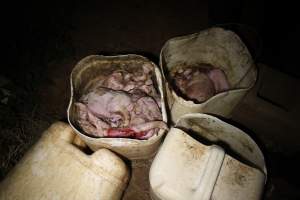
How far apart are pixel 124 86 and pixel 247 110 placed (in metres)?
1.35

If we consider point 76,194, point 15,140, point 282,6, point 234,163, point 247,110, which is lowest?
point 15,140

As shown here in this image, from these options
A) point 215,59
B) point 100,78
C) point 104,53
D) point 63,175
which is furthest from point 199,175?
point 104,53

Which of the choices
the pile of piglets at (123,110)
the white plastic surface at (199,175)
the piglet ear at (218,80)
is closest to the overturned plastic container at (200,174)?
the white plastic surface at (199,175)

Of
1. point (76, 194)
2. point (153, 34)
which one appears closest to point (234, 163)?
point (76, 194)

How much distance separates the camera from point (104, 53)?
11.8 ft

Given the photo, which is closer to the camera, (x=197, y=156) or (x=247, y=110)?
(x=197, y=156)

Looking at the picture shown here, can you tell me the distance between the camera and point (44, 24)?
3.99 meters

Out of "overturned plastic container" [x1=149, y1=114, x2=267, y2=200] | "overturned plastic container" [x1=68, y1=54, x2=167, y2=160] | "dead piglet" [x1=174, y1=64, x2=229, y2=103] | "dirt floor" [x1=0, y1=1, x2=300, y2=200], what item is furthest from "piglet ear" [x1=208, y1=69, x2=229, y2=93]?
"overturned plastic container" [x1=149, y1=114, x2=267, y2=200]

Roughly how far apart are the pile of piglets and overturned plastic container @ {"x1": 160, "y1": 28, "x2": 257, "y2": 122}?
0.65ft

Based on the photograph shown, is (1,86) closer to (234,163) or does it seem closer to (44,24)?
(44,24)

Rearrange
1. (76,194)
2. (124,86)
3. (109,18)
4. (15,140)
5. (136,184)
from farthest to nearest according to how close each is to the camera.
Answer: (109,18) < (15,140) < (136,184) < (124,86) < (76,194)

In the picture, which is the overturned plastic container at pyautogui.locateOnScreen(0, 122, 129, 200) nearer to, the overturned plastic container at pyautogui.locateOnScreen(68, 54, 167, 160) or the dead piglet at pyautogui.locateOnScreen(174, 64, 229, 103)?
the overturned plastic container at pyautogui.locateOnScreen(68, 54, 167, 160)

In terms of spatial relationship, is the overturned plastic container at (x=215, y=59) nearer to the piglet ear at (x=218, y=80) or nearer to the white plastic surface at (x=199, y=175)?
the piglet ear at (x=218, y=80)

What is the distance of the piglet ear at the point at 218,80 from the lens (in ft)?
8.48
